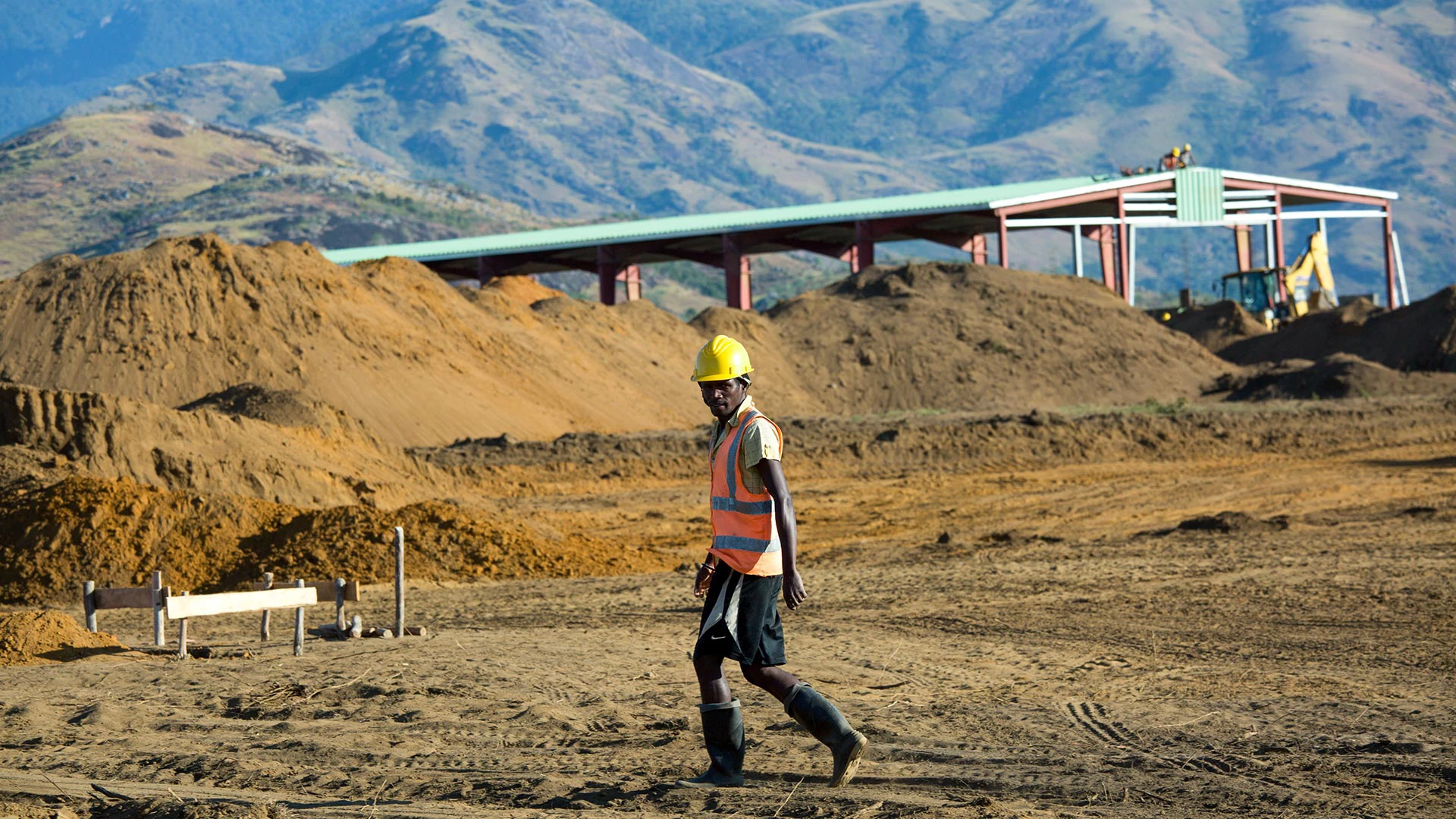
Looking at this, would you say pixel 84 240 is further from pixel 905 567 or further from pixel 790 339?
pixel 905 567

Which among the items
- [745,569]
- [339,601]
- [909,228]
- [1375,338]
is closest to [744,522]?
[745,569]

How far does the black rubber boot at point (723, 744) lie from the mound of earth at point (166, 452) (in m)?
13.6

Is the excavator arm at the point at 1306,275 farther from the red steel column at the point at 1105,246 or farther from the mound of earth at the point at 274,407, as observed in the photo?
the mound of earth at the point at 274,407

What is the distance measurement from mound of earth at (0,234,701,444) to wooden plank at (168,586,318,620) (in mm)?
18956

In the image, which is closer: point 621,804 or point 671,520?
point 621,804

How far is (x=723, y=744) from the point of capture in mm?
6594

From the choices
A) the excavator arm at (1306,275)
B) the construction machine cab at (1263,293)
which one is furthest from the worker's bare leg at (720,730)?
Answer: the excavator arm at (1306,275)

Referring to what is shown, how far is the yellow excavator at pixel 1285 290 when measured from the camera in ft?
184

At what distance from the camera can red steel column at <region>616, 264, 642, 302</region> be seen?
5959 cm

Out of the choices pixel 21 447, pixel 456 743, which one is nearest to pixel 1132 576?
pixel 456 743

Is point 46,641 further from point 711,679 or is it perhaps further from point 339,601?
point 711,679

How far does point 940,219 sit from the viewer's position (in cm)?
5597

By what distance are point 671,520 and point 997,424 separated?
33.4 feet

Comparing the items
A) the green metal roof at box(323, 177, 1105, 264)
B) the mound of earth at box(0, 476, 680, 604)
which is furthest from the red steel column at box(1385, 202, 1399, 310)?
the mound of earth at box(0, 476, 680, 604)
